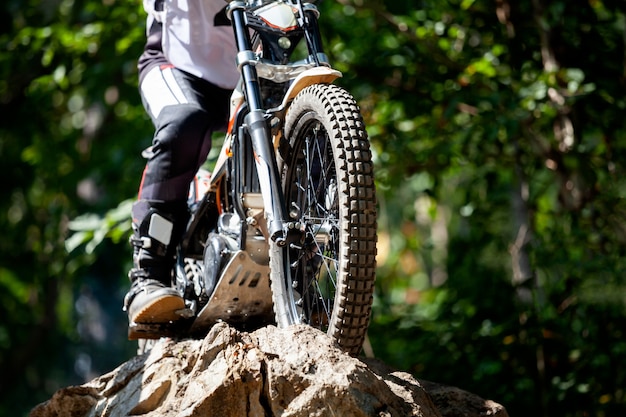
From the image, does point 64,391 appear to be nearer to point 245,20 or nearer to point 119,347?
point 245,20

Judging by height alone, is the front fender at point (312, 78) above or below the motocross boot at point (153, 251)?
above

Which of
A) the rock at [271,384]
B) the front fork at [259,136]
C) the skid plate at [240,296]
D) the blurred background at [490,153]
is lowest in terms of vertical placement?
the blurred background at [490,153]

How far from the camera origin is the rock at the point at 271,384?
279cm

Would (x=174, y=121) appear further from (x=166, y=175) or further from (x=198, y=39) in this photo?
(x=198, y=39)

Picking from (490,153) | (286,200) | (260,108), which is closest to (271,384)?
(286,200)

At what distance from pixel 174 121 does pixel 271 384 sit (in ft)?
5.00

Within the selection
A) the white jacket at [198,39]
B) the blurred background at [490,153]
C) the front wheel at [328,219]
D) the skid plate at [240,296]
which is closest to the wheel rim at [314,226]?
the front wheel at [328,219]

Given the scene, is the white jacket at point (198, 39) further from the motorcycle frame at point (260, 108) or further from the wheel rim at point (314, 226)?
the wheel rim at point (314, 226)

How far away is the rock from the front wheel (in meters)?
0.21

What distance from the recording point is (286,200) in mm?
3756

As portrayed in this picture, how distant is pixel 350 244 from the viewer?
10.3 feet

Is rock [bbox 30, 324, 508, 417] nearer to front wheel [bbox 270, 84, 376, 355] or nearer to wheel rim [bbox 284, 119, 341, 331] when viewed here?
front wheel [bbox 270, 84, 376, 355]

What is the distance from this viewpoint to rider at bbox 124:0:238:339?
4012mm

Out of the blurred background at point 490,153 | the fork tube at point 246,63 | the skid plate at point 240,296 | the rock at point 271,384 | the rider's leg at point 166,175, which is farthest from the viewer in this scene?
the blurred background at point 490,153
